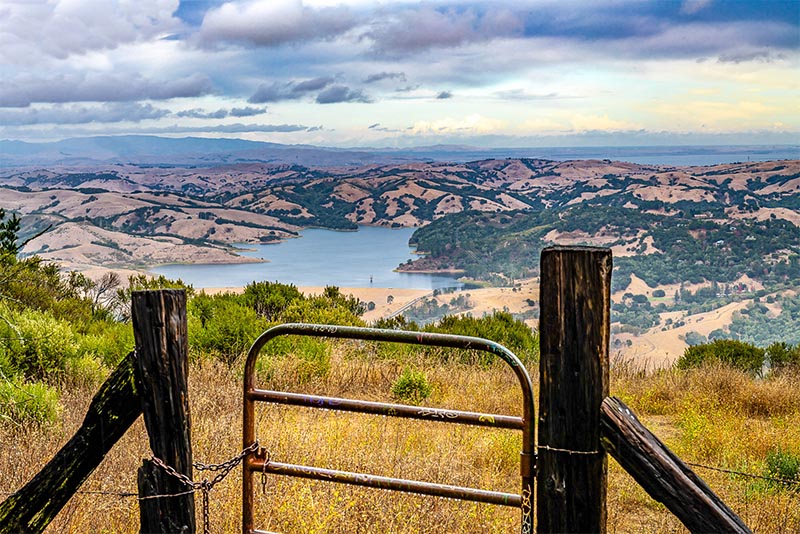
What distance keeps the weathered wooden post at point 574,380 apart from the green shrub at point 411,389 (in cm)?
548

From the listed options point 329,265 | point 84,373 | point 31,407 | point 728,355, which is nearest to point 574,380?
point 31,407

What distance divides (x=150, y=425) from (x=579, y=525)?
66.0 inches

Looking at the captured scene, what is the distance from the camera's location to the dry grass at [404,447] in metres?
4.00

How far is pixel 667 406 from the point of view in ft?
28.0

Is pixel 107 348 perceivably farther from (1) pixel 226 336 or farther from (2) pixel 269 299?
(2) pixel 269 299

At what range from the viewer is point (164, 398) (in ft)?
9.21

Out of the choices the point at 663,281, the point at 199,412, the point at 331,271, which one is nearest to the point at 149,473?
the point at 199,412

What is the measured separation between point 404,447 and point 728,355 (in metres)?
8.73

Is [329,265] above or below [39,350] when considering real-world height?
below

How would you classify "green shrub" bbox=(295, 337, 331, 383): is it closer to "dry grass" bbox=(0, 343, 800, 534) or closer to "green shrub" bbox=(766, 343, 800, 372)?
"dry grass" bbox=(0, 343, 800, 534)

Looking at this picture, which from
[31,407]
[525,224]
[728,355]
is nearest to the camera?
[31,407]

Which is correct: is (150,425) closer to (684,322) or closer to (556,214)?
(684,322)

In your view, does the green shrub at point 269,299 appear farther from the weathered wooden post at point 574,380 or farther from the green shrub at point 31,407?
the weathered wooden post at point 574,380

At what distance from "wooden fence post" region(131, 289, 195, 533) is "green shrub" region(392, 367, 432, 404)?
503 cm
